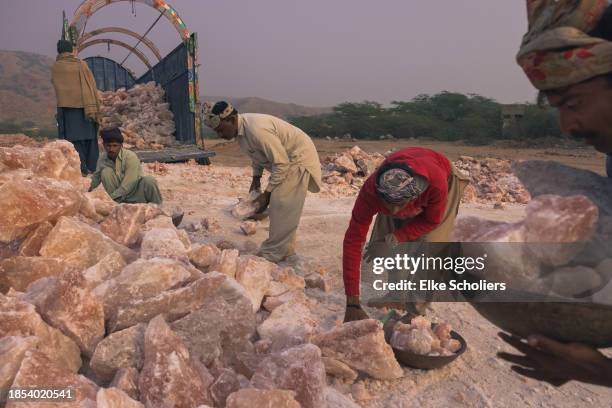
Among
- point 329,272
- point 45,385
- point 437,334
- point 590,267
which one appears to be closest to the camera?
point 590,267

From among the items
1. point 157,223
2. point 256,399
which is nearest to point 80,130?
point 157,223

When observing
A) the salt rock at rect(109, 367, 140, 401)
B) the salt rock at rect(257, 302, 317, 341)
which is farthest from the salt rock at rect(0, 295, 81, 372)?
the salt rock at rect(257, 302, 317, 341)

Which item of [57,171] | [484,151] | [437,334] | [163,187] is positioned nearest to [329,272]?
[437,334]

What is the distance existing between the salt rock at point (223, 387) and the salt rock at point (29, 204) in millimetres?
1421

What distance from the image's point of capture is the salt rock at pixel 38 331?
179cm

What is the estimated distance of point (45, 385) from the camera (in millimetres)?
1523

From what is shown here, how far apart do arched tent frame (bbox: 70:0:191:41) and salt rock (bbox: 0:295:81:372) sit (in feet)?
27.6

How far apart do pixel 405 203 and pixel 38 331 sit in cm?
172

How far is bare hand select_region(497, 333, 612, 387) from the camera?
3.55 ft

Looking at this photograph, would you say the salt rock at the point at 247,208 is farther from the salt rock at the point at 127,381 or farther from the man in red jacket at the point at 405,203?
the salt rock at the point at 127,381

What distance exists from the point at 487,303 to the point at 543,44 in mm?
669

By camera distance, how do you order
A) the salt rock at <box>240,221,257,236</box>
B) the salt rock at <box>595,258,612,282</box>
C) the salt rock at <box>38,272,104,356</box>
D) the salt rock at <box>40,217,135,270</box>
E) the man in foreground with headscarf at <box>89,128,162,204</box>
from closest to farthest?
the salt rock at <box>595,258,612,282</box>, the salt rock at <box>38,272,104,356</box>, the salt rock at <box>40,217,135,270</box>, the man in foreground with headscarf at <box>89,128,162,204</box>, the salt rock at <box>240,221,257,236</box>

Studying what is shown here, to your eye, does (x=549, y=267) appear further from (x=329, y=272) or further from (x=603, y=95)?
(x=329, y=272)

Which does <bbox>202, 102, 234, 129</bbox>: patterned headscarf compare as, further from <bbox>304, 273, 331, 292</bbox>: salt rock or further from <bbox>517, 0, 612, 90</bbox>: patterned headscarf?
<bbox>517, 0, 612, 90</bbox>: patterned headscarf
